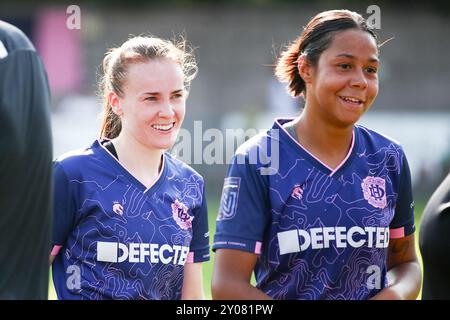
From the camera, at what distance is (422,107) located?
24.2 m

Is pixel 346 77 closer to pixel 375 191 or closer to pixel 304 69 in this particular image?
pixel 304 69

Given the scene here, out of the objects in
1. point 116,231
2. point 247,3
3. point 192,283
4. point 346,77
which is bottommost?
point 192,283

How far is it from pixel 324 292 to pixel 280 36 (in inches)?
847

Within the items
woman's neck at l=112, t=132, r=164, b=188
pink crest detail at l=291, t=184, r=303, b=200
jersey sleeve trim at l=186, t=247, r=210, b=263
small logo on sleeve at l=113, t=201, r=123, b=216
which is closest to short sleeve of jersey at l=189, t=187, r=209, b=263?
jersey sleeve trim at l=186, t=247, r=210, b=263

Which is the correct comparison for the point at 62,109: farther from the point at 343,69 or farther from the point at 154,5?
the point at 343,69

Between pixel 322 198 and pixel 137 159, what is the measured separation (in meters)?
0.93

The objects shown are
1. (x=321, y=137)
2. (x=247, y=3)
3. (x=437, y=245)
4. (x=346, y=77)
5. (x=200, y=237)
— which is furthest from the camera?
(x=247, y=3)

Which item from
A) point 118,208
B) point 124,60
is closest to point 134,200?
point 118,208

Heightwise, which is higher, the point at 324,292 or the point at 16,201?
the point at 16,201

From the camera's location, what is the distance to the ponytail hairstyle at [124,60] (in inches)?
165

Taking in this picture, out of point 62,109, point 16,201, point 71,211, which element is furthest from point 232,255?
point 62,109

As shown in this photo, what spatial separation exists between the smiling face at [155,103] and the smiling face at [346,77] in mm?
680

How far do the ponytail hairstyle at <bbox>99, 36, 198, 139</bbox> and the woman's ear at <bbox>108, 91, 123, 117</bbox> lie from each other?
21mm

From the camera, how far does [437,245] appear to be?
3.20 meters
